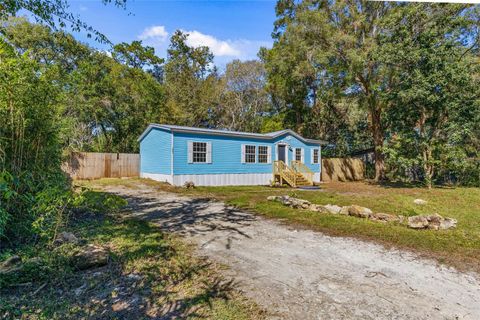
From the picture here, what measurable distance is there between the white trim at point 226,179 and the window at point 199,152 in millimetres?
814

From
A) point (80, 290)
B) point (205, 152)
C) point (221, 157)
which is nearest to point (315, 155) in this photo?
point (221, 157)

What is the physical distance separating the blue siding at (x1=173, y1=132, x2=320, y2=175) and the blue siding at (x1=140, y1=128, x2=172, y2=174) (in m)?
0.52

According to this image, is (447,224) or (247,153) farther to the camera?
(247,153)

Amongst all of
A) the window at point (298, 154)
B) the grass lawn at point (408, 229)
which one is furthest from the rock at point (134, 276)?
→ the window at point (298, 154)

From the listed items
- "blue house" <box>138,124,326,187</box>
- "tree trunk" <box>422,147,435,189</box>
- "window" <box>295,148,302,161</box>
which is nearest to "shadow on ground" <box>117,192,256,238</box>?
"blue house" <box>138,124,326,187</box>

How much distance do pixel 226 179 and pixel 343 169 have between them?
1081 cm

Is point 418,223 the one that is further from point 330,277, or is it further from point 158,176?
point 158,176

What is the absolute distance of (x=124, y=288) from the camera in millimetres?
2900

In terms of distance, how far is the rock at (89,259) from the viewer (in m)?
3.34

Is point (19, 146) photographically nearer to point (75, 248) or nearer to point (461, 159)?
point (75, 248)

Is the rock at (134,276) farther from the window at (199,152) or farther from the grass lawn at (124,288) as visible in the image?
the window at (199,152)

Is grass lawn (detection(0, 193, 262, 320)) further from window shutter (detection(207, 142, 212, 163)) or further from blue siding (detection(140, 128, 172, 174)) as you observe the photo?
window shutter (detection(207, 142, 212, 163))

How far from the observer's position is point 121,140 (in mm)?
21703

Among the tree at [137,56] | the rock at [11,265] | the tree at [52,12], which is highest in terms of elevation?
the tree at [137,56]
